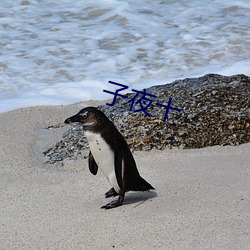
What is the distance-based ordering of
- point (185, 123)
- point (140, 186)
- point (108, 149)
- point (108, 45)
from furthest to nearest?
point (108, 45), point (185, 123), point (140, 186), point (108, 149)

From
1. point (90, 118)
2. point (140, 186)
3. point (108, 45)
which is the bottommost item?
point (108, 45)

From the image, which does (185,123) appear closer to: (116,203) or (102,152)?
(116,203)

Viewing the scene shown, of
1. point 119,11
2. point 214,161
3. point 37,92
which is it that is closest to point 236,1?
point 119,11

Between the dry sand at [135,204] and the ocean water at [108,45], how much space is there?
1.96 meters

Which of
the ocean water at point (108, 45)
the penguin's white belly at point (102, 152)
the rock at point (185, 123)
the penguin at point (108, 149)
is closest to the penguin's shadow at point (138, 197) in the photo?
the penguin at point (108, 149)

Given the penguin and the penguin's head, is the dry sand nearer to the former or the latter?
the penguin

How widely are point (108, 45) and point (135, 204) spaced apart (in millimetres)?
5237

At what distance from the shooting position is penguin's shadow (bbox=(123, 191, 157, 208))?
3.86 metres

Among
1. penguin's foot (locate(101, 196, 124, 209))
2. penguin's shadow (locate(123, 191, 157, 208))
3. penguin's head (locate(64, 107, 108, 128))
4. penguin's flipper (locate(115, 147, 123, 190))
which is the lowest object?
penguin's shadow (locate(123, 191, 157, 208))

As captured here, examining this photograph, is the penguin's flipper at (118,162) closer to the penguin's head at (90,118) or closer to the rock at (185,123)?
the penguin's head at (90,118)

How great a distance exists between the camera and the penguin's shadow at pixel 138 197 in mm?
3863

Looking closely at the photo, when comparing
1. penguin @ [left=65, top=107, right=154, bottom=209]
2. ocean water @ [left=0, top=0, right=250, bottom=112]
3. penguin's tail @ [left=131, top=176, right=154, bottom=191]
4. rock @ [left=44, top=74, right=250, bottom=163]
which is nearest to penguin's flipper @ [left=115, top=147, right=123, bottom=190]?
penguin @ [left=65, top=107, right=154, bottom=209]

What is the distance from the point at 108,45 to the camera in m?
8.86

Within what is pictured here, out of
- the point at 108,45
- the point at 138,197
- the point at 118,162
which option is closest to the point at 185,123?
the point at 138,197
